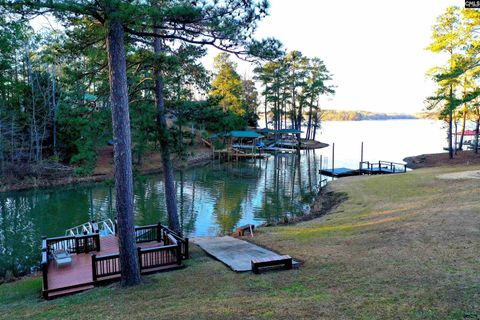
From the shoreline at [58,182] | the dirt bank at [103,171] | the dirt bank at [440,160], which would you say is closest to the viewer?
the shoreline at [58,182]

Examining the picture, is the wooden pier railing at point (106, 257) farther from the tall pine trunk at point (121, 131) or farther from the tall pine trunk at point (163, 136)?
the tall pine trunk at point (121, 131)

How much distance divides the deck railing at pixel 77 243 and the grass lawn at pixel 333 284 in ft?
4.13

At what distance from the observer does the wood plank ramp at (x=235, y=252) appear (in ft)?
27.2

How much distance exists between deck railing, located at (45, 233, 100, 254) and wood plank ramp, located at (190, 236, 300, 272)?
10.5 feet

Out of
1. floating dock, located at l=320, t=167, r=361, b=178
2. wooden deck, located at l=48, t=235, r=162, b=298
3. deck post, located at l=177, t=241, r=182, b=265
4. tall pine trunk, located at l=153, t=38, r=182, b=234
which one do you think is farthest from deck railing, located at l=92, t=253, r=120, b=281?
floating dock, located at l=320, t=167, r=361, b=178

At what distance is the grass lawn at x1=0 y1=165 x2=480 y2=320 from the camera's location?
195 inches

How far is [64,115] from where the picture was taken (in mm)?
10344

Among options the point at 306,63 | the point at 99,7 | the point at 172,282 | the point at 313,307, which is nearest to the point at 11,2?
the point at 99,7

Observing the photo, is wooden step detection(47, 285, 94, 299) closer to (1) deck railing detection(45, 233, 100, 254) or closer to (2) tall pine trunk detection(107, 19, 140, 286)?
(2) tall pine trunk detection(107, 19, 140, 286)

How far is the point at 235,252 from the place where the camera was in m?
9.45

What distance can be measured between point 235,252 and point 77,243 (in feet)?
16.8

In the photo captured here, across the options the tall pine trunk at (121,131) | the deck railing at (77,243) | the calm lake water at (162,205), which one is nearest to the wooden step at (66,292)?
the tall pine trunk at (121,131)

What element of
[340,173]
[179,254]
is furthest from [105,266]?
[340,173]

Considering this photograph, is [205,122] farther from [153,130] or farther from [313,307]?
[313,307]
